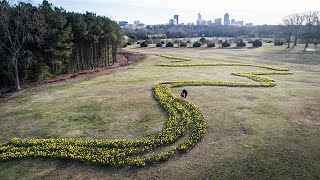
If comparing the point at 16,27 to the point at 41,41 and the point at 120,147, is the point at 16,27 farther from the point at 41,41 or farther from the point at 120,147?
the point at 120,147

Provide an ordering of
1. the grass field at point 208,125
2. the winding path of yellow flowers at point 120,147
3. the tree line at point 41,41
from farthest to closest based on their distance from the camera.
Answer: the tree line at point 41,41 < the winding path of yellow flowers at point 120,147 < the grass field at point 208,125

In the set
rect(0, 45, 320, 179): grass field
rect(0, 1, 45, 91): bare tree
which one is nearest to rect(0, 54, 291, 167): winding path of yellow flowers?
rect(0, 45, 320, 179): grass field

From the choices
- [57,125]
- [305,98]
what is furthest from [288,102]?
[57,125]

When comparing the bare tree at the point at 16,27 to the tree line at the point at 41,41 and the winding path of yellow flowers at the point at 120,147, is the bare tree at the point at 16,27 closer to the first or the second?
the tree line at the point at 41,41

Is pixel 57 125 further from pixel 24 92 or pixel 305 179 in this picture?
pixel 305 179

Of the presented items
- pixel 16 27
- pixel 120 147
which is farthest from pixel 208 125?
pixel 16 27

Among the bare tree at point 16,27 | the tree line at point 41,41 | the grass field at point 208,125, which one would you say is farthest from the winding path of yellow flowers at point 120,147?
the tree line at point 41,41
